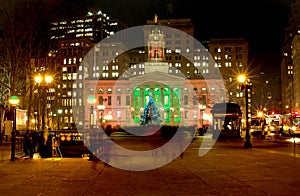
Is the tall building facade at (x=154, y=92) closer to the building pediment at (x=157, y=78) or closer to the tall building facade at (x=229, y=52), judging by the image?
the building pediment at (x=157, y=78)

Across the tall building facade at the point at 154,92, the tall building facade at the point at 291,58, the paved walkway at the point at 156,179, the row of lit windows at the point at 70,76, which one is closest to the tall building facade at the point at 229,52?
the tall building facade at the point at 291,58

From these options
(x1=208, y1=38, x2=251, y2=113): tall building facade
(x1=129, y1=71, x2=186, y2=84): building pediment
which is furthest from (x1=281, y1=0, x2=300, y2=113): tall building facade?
(x1=129, y1=71, x2=186, y2=84): building pediment

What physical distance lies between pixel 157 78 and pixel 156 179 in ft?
382

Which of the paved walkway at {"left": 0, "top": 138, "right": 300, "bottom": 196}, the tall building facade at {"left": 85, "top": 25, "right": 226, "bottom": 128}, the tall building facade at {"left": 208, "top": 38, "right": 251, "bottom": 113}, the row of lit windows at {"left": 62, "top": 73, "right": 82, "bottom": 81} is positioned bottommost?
the paved walkway at {"left": 0, "top": 138, "right": 300, "bottom": 196}

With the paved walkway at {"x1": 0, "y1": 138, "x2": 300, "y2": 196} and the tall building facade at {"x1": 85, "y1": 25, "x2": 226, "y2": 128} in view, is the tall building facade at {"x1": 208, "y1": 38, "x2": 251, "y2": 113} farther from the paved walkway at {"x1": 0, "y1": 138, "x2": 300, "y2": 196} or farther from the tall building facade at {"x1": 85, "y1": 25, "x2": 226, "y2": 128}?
the paved walkway at {"x1": 0, "y1": 138, "x2": 300, "y2": 196}

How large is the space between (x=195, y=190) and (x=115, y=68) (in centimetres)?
14576

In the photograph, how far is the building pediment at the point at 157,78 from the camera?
426ft

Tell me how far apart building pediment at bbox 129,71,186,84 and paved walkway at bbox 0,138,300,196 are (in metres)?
111

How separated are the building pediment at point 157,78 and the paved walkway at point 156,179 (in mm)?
110612

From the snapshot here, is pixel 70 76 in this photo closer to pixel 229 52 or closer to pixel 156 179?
pixel 229 52

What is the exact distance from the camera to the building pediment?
12975 centimetres

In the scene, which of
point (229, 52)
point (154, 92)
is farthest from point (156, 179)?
point (229, 52)

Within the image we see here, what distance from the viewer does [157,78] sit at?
429ft

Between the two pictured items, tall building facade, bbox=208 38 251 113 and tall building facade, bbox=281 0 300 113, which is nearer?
tall building facade, bbox=281 0 300 113
